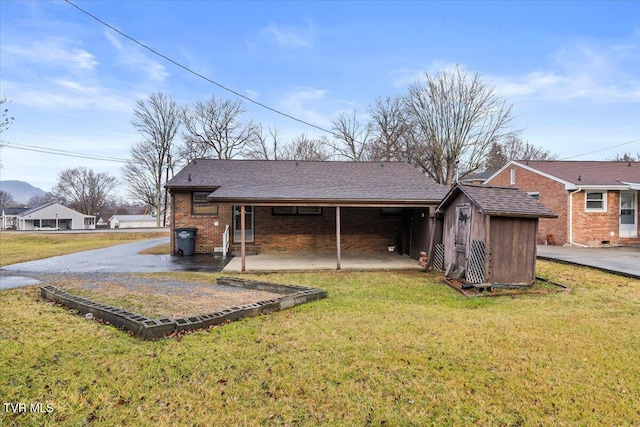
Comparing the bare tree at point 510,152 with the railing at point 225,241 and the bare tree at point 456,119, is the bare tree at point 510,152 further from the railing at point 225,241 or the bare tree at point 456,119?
the railing at point 225,241

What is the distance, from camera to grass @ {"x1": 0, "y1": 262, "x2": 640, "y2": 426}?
277cm

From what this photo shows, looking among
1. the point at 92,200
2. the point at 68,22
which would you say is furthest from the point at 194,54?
the point at 92,200

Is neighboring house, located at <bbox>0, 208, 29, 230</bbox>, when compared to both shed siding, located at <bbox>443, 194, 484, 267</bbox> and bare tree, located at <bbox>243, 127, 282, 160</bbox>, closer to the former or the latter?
bare tree, located at <bbox>243, 127, 282, 160</bbox>

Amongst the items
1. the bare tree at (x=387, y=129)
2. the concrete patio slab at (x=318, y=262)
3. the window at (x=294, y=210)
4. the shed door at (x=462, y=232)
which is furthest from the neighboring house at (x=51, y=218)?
the shed door at (x=462, y=232)

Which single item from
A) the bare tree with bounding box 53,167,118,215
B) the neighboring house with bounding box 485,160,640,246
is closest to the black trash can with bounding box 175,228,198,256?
the neighboring house with bounding box 485,160,640,246

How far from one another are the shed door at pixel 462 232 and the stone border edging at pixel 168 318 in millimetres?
3773

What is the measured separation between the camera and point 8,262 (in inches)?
462

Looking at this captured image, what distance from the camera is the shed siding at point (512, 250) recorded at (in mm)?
7633

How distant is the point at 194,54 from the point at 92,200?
61.1 meters

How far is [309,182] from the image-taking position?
12.4 meters

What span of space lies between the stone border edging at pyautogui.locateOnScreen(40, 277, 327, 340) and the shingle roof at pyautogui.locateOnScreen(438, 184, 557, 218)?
4.01 meters

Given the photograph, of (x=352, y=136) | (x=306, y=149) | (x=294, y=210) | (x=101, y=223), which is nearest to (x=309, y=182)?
(x=294, y=210)

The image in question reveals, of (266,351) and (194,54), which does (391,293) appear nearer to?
(266,351)

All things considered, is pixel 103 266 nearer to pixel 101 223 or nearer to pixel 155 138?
pixel 155 138
